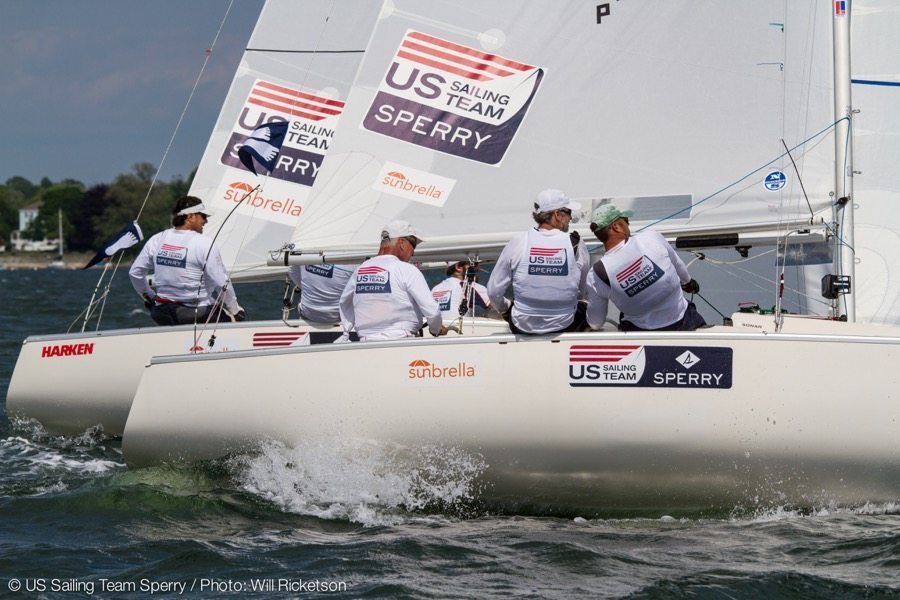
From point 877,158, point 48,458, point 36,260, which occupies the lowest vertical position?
point 48,458

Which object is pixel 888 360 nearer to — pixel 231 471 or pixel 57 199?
pixel 231 471

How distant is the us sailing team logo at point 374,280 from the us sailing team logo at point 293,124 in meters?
2.46

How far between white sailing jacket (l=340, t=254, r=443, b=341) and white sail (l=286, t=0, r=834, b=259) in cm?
47

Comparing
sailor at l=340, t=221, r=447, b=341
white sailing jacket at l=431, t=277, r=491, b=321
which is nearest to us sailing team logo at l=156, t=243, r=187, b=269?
white sailing jacket at l=431, t=277, r=491, b=321

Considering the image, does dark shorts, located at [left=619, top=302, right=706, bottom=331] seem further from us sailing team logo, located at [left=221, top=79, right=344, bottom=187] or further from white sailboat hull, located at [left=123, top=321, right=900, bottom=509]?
us sailing team logo, located at [left=221, top=79, right=344, bottom=187]

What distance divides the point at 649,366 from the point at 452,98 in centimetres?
192

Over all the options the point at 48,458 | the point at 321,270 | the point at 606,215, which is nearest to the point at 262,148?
the point at 321,270

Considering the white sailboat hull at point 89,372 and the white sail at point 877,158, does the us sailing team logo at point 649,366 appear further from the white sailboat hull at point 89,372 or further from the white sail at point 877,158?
the white sailboat hull at point 89,372

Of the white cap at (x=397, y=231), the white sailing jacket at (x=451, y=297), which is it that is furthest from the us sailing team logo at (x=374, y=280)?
the white sailing jacket at (x=451, y=297)

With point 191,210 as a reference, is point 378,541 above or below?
below

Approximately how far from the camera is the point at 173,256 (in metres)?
7.34

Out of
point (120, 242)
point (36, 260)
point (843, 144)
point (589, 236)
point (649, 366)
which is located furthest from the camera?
point (36, 260)

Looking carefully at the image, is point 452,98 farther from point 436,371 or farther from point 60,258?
point 60,258

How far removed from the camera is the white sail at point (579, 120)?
235 inches
